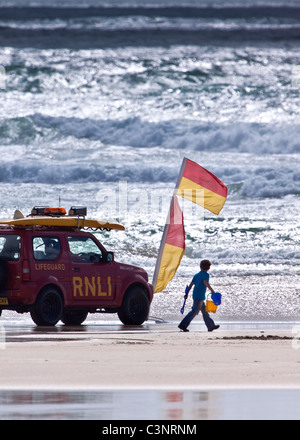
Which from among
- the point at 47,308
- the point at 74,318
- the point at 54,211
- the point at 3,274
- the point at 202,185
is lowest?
the point at 74,318

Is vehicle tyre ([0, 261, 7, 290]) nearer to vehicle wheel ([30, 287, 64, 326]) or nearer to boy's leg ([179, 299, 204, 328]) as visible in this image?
vehicle wheel ([30, 287, 64, 326])

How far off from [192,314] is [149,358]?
403 cm

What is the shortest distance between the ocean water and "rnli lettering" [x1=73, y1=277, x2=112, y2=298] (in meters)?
1.52

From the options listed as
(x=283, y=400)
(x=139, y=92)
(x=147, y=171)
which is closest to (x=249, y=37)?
(x=139, y=92)

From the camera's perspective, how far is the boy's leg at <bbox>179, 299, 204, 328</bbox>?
14516mm

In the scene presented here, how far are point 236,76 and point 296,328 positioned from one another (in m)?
41.5

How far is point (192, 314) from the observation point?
47.6ft

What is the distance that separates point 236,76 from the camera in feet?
182

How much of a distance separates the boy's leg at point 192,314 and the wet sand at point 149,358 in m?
Result: 0.14

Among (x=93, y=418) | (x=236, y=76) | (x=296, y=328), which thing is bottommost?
(x=296, y=328)

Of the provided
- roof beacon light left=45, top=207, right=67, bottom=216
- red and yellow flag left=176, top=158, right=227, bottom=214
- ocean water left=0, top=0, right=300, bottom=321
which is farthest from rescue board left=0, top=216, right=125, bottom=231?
red and yellow flag left=176, top=158, right=227, bottom=214

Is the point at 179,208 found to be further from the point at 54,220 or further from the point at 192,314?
the point at 192,314

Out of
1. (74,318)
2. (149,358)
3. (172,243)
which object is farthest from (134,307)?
(149,358)
